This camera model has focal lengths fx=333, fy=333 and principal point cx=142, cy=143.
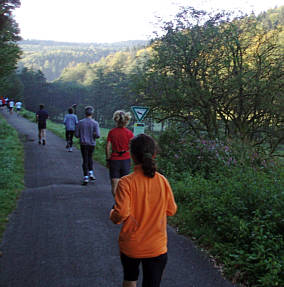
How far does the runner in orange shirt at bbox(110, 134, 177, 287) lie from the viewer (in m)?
2.63

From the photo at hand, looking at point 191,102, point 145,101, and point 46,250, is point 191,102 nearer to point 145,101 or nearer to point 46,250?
point 145,101

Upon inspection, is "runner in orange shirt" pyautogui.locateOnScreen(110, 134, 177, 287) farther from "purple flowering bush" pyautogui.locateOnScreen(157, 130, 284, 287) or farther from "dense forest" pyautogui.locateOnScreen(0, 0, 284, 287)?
"dense forest" pyautogui.locateOnScreen(0, 0, 284, 287)

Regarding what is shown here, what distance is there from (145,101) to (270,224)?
1105cm

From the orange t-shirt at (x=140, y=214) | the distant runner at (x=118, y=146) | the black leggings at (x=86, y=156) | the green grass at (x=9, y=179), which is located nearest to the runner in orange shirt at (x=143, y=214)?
the orange t-shirt at (x=140, y=214)

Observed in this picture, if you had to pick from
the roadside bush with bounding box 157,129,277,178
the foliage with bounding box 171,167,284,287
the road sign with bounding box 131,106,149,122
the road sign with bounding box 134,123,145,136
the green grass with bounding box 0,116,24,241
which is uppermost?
the road sign with bounding box 131,106,149,122

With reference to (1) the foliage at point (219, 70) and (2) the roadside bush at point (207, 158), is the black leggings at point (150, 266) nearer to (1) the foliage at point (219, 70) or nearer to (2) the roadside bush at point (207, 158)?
(2) the roadside bush at point (207, 158)

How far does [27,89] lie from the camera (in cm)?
9706

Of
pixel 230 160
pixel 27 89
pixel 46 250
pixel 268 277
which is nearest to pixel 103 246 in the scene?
pixel 46 250

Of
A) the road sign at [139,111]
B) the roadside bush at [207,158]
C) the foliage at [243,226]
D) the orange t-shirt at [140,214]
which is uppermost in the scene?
the orange t-shirt at [140,214]

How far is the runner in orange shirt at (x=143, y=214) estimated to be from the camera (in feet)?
8.62

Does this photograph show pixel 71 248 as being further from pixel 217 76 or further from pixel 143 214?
pixel 217 76

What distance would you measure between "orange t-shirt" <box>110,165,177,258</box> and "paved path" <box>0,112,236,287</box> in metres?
1.50

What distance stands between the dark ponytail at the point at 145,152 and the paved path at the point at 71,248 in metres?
1.91

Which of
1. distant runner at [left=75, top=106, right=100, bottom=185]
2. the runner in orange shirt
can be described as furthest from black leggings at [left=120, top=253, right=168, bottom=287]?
distant runner at [left=75, top=106, right=100, bottom=185]
